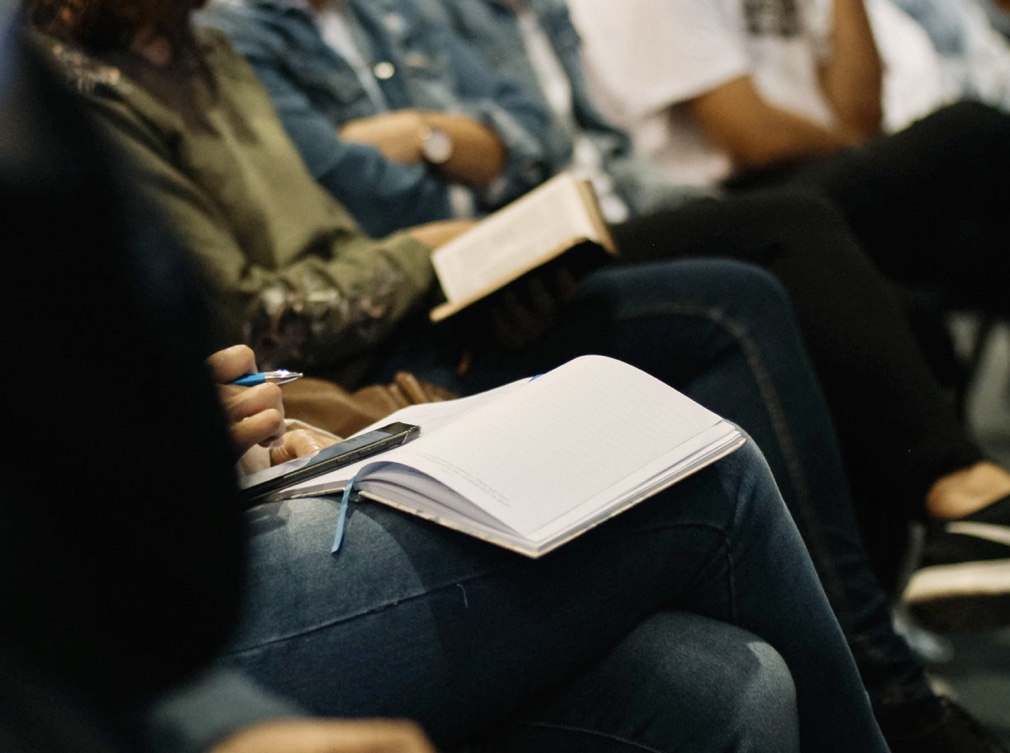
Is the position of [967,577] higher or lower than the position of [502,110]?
lower

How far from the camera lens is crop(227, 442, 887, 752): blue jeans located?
0.48 m

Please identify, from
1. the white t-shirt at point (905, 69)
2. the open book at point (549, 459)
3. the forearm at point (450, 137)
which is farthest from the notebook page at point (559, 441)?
the white t-shirt at point (905, 69)

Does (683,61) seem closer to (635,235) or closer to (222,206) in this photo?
(635,235)

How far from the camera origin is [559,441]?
0.51m

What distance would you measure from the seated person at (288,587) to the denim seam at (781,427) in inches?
6.2

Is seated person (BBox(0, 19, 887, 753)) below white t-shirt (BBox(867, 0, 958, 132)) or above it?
above

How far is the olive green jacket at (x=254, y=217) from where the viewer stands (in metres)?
0.74

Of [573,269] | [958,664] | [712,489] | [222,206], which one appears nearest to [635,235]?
[573,269]

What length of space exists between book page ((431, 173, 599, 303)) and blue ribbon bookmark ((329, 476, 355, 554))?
32 centimetres

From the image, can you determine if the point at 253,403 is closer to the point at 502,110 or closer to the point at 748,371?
the point at 748,371

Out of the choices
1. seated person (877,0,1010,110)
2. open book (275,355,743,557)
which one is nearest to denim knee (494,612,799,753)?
open book (275,355,743,557)

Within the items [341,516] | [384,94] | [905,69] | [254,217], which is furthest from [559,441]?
[905,69]

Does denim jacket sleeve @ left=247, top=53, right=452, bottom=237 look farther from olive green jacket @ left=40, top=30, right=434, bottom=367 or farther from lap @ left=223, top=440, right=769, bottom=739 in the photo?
lap @ left=223, top=440, right=769, bottom=739

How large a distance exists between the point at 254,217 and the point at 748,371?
479mm
